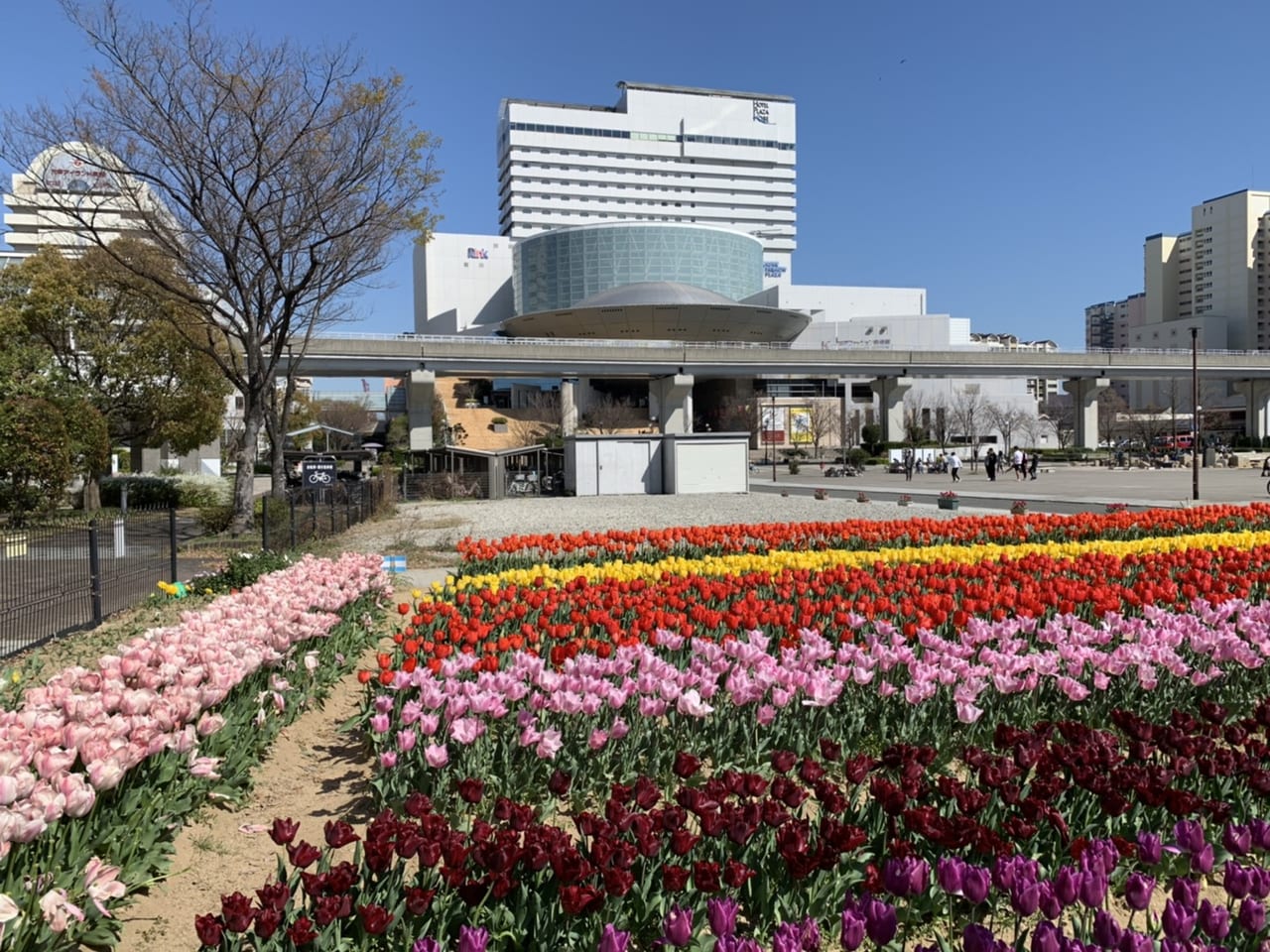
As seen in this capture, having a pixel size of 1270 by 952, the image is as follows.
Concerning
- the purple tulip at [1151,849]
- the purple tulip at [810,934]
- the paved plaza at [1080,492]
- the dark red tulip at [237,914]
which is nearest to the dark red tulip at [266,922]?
the dark red tulip at [237,914]

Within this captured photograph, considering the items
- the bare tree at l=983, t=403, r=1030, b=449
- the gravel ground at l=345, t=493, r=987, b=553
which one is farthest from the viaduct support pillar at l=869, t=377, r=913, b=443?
the gravel ground at l=345, t=493, r=987, b=553

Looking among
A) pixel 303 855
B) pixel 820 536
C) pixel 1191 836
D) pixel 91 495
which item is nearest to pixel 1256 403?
pixel 820 536

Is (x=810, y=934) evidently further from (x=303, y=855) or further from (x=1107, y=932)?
(x=303, y=855)

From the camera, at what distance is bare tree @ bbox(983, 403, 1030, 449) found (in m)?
92.7

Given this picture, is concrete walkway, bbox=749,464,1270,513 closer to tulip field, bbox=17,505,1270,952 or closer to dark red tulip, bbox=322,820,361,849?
tulip field, bbox=17,505,1270,952

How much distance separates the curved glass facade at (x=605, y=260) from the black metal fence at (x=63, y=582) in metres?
105

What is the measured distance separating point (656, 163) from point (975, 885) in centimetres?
18572

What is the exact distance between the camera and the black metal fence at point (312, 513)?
1730 cm

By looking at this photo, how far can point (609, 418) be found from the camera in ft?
284

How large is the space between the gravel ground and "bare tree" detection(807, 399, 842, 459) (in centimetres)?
6060

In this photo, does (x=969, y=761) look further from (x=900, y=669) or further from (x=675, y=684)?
(x=900, y=669)

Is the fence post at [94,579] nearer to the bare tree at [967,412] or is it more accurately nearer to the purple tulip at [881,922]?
the purple tulip at [881,922]

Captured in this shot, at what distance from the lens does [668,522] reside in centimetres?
2353

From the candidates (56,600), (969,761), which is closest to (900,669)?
(969,761)
